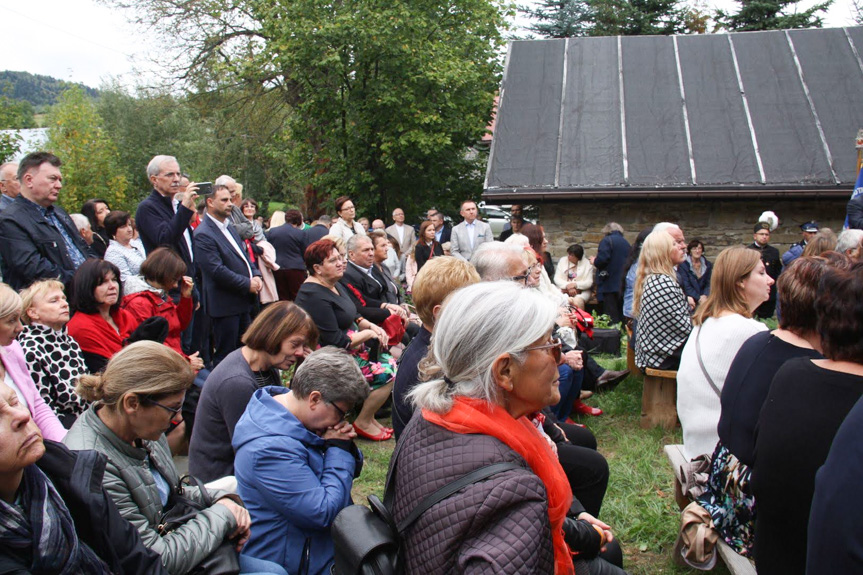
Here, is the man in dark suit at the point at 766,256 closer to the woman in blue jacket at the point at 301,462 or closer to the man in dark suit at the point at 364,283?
the man in dark suit at the point at 364,283

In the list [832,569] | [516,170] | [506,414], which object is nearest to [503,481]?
[506,414]

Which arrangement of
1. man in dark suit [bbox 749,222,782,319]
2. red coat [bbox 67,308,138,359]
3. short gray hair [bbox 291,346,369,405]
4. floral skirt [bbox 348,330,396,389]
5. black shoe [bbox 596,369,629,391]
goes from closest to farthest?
short gray hair [bbox 291,346,369,405] < red coat [bbox 67,308,138,359] < floral skirt [bbox 348,330,396,389] < black shoe [bbox 596,369,629,391] < man in dark suit [bbox 749,222,782,319]

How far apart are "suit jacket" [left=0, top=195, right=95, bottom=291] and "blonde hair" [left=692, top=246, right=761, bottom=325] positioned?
4127mm

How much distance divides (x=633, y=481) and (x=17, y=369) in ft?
12.4

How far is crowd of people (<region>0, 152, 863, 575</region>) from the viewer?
67.7 inches

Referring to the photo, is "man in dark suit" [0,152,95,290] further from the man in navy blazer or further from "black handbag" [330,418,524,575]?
"black handbag" [330,418,524,575]

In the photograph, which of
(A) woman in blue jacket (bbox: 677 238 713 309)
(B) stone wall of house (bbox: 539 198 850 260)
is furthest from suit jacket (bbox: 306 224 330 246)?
(A) woman in blue jacket (bbox: 677 238 713 309)

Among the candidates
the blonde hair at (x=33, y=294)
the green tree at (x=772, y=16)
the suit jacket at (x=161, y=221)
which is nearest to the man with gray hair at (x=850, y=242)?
the suit jacket at (x=161, y=221)

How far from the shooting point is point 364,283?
19.3 feet

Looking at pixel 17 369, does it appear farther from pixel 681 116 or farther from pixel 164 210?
pixel 681 116

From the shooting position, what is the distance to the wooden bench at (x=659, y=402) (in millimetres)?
5418

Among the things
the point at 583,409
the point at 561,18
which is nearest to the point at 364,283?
the point at 583,409

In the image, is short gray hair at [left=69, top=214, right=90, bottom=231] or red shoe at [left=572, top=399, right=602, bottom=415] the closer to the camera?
red shoe at [left=572, top=399, right=602, bottom=415]

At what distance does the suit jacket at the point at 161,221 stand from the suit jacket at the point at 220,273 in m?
0.20
